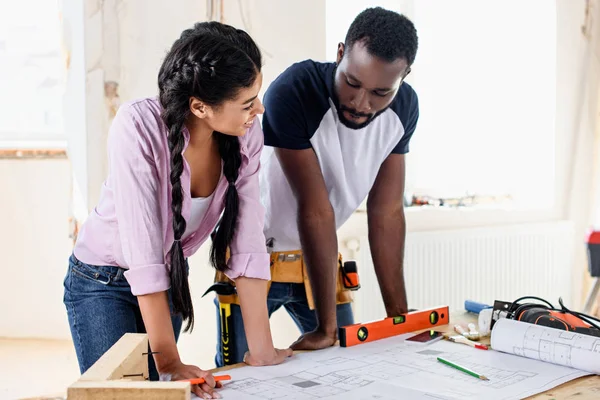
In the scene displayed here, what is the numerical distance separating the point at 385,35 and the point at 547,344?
67 centimetres

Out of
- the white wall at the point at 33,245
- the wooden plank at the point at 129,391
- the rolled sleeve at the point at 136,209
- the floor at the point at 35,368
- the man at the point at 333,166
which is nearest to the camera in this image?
the wooden plank at the point at 129,391

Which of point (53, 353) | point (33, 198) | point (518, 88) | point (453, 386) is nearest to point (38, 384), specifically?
point (53, 353)

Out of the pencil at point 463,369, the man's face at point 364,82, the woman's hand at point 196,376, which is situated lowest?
the pencil at point 463,369

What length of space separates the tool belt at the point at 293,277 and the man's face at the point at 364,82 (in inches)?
14.7

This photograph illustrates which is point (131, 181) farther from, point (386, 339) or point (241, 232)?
point (386, 339)

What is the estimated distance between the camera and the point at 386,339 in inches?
56.0

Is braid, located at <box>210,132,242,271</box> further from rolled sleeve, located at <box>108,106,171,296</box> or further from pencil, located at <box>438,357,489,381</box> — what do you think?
pencil, located at <box>438,357,489,381</box>

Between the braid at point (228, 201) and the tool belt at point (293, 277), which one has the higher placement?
the braid at point (228, 201)

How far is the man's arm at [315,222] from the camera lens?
4.97ft

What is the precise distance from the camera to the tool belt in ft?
5.29

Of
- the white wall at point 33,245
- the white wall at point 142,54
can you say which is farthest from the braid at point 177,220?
the white wall at point 33,245

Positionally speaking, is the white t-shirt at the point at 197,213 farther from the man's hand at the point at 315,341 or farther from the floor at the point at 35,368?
the floor at the point at 35,368

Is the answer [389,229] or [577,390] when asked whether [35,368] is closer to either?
[389,229]

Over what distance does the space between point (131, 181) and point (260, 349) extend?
0.38 m
